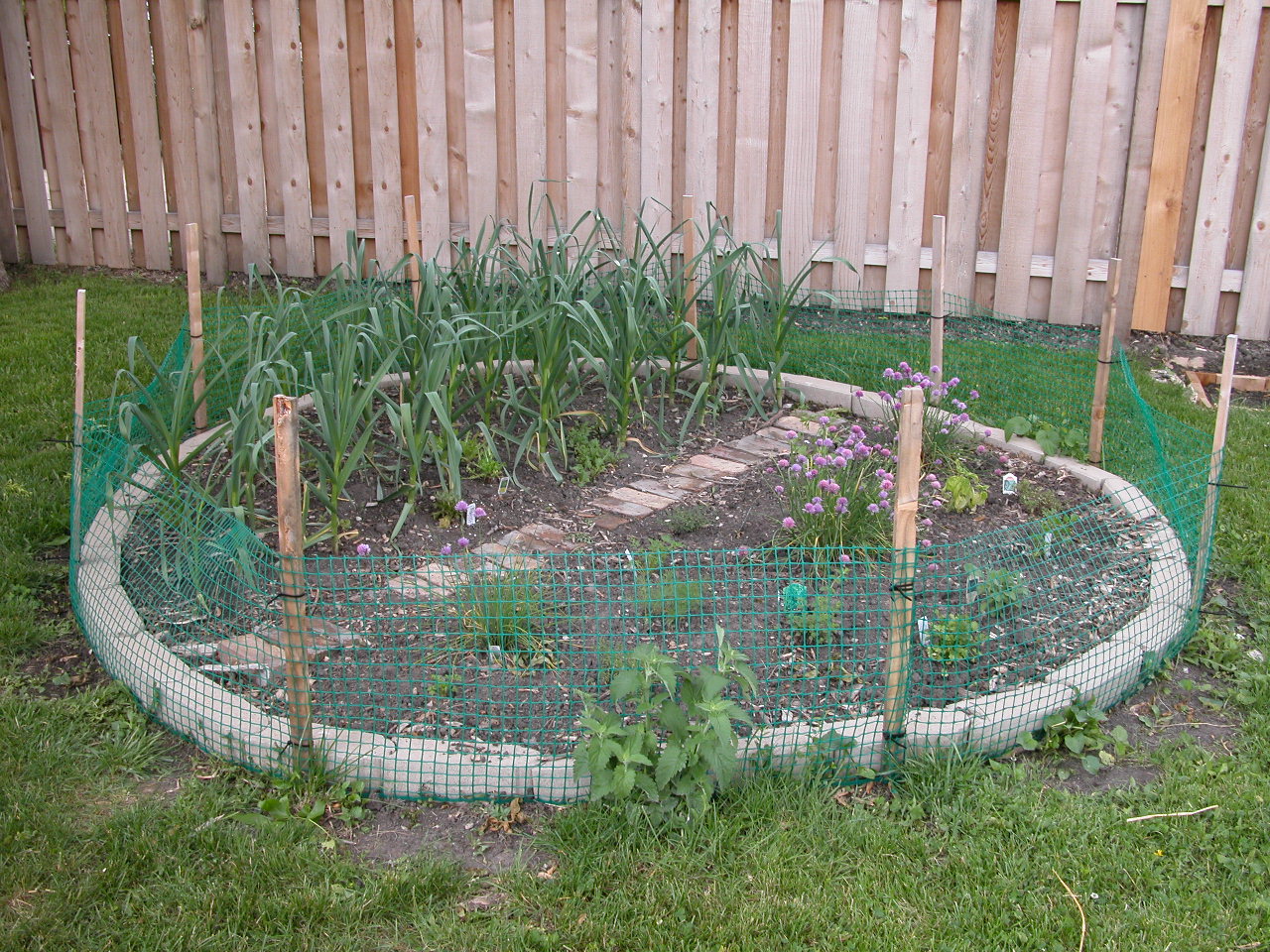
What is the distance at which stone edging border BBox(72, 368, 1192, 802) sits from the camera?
3018mm

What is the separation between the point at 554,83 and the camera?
22.3ft

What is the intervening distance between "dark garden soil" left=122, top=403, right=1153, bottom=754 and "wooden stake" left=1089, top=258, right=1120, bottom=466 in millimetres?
598

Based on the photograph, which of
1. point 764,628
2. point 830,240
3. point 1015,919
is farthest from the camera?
point 830,240

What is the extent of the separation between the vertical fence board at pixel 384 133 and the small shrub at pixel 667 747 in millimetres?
4695

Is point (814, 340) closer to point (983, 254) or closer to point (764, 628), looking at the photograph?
point (983, 254)

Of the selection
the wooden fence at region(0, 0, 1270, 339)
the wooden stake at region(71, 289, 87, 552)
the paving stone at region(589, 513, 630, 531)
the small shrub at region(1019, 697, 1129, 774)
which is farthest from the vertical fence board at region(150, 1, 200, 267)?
the small shrub at region(1019, 697, 1129, 774)

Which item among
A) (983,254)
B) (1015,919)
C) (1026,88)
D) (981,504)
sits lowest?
(1015,919)

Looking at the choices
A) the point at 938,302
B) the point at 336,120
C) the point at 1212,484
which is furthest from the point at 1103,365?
the point at 336,120

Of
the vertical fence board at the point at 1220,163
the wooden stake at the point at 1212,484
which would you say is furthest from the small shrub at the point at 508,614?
the vertical fence board at the point at 1220,163

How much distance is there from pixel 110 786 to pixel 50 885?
1.28 feet

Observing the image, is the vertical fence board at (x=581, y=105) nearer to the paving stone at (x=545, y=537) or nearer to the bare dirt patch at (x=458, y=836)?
the paving stone at (x=545, y=537)

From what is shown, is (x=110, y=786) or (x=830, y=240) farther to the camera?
(x=830, y=240)

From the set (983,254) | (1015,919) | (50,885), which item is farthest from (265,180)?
(1015,919)

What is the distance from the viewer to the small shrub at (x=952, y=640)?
11.2 feet
